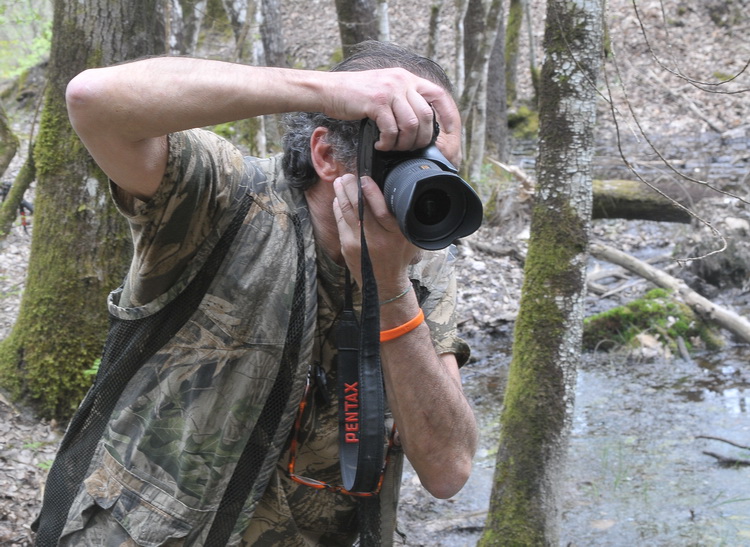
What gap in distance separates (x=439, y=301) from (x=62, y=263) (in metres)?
2.35

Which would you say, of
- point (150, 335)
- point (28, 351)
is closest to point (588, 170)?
point (150, 335)

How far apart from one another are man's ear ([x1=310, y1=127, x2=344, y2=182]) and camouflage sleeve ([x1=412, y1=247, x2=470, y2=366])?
36 centimetres

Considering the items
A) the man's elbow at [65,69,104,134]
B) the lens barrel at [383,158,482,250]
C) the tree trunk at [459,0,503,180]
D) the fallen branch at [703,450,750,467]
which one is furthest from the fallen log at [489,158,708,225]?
the man's elbow at [65,69,104,134]

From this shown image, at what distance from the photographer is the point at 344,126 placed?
1765 millimetres

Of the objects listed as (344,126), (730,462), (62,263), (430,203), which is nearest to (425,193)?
(430,203)

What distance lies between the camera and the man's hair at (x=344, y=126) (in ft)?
5.82

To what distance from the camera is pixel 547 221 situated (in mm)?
2744

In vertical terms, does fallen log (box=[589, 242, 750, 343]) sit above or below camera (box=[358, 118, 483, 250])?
below

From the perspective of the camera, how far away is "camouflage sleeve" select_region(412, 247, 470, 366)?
198 centimetres

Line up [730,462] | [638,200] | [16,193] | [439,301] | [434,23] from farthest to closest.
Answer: [638,200] → [434,23] → [16,193] → [730,462] → [439,301]

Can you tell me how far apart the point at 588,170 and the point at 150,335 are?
5.63ft

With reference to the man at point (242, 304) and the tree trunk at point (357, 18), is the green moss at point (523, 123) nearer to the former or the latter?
the tree trunk at point (357, 18)

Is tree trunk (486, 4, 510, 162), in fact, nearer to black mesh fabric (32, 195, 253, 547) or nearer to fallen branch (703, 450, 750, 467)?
fallen branch (703, 450, 750, 467)

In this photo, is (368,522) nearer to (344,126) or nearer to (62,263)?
(344,126)
